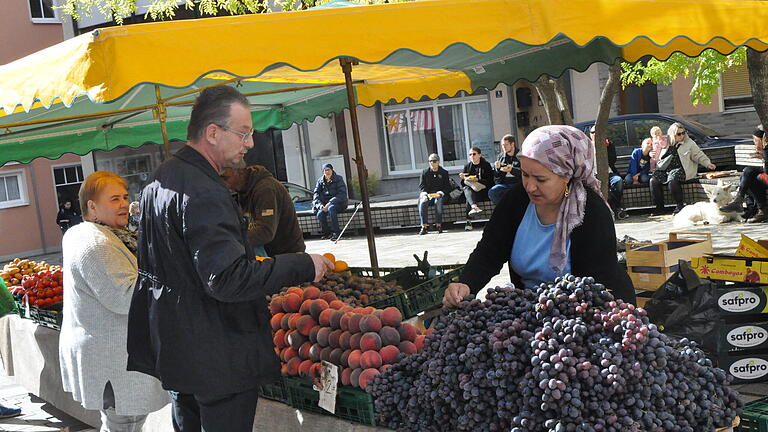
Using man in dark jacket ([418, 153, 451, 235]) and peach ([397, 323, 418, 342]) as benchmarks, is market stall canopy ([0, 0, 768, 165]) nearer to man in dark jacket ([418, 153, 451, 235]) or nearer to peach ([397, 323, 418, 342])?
peach ([397, 323, 418, 342])

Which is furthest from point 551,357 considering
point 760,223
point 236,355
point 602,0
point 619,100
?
point 619,100

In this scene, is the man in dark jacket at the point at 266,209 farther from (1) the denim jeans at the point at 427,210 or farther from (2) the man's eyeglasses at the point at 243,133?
(1) the denim jeans at the point at 427,210

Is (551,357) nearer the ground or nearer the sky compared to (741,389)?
nearer the sky

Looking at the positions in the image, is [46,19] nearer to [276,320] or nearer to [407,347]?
[276,320]

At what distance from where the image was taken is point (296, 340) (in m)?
3.79

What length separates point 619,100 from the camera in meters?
22.3

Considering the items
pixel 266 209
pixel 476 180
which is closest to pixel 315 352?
pixel 266 209

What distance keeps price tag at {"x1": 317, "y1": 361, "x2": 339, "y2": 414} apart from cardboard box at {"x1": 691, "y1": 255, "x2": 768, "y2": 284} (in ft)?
8.52

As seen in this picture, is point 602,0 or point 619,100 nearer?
point 602,0

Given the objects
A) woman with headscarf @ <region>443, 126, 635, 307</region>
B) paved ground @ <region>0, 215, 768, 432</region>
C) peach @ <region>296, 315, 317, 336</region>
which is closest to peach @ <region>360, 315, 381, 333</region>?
peach @ <region>296, 315, 317, 336</region>

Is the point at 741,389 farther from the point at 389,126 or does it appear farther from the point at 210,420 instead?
the point at 389,126

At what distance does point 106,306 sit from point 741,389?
3.43 metres

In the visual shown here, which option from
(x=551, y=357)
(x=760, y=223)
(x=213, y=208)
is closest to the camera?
(x=551, y=357)

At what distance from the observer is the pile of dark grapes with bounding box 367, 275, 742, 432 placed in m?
2.29
